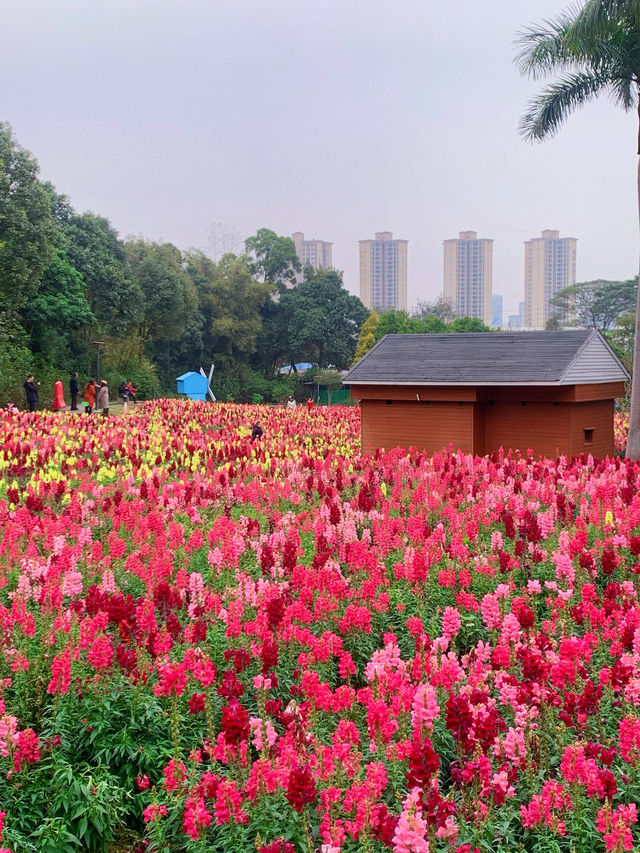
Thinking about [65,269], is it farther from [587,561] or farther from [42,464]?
[587,561]

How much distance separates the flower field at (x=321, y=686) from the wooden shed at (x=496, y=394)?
8.59 m

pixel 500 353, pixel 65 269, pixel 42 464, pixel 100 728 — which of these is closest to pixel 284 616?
pixel 100 728

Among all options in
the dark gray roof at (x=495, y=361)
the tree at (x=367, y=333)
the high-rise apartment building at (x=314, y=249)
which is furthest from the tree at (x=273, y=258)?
the high-rise apartment building at (x=314, y=249)

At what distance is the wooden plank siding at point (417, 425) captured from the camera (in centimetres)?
1838

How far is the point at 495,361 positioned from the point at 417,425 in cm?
229

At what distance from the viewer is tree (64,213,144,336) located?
44.8 meters

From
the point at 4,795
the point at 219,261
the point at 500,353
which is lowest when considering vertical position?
the point at 4,795

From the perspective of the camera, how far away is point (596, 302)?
88.9 meters

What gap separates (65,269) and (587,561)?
38.2 meters

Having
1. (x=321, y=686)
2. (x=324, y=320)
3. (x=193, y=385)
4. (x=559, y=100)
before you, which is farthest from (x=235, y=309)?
(x=321, y=686)

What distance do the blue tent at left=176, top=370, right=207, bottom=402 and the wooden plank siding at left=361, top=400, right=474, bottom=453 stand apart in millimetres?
31962

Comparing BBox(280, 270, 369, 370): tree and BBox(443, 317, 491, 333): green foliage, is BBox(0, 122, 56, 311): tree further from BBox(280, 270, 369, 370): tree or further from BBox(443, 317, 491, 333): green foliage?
BBox(443, 317, 491, 333): green foliage

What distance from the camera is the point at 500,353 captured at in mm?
A: 19031

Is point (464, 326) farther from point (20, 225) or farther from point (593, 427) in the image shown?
point (593, 427)
